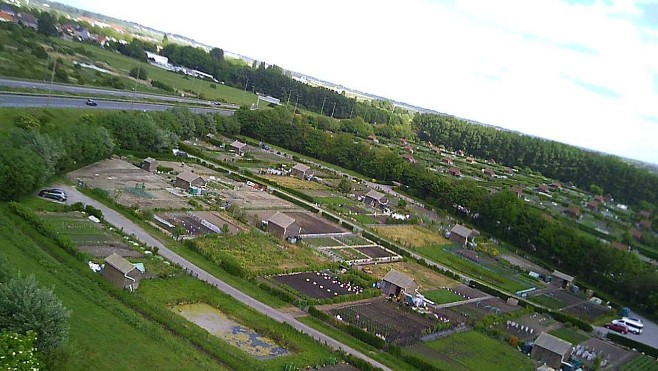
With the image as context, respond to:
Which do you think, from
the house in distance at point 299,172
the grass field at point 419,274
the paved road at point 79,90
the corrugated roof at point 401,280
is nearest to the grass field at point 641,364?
the grass field at point 419,274

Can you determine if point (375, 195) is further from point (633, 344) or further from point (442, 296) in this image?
point (633, 344)

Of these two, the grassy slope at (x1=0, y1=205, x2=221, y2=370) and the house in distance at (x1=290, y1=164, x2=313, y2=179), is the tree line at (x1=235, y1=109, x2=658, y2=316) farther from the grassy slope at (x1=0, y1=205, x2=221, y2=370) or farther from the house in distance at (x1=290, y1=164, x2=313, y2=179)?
the grassy slope at (x1=0, y1=205, x2=221, y2=370)

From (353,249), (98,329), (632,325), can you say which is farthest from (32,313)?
(632,325)

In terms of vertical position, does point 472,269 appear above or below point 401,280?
below

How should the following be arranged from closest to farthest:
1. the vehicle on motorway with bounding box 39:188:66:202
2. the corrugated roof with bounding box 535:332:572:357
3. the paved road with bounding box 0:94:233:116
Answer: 1. the corrugated roof with bounding box 535:332:572:357
2. the vehicle on motorway with bounding box 39:188:66:202
3. the paved road with bounding box 0:94:233:116

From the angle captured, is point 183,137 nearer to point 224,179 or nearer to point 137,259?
point 224,179

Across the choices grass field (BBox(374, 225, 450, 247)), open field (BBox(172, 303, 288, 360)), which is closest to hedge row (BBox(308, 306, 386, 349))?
open field (BBox(172, 303, 288, 360))
